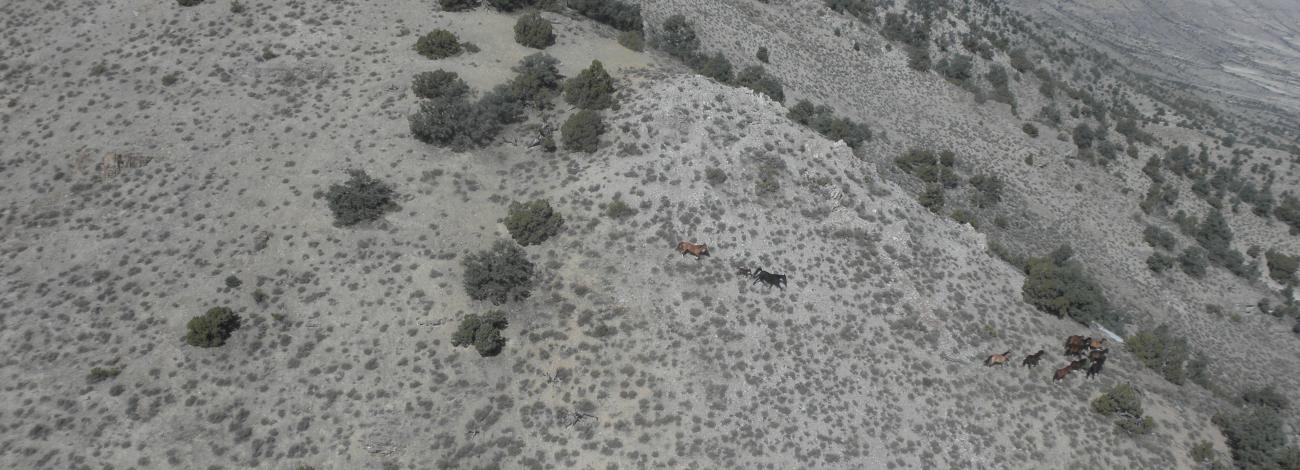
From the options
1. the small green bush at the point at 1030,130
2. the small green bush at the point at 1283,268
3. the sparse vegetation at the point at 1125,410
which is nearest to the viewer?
the sparse vegetation at the point at 1125,410

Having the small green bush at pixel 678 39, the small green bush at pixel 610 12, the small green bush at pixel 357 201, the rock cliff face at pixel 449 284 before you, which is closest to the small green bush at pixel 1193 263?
the rock cliff face at pixel 449 284

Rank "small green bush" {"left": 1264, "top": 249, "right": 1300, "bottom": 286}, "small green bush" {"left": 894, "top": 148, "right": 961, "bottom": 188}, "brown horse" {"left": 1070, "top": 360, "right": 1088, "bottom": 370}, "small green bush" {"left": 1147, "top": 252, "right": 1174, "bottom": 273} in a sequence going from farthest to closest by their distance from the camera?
"small green bush" {"left": 1264, "top": 249, "right": 1300, "bottom": 286} → "small green bush" {"left": 894, "top": 148, "right": 961, "bottom": 188} → "small green bush" {"left": 1147, "top": 252, "right": 1174, "bottom": 273} → "brown horse" {"left": 1070, "top": 360, "right": 1088, "bottom": 370}

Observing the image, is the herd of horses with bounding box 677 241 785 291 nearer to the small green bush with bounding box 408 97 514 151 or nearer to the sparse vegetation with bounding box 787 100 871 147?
the small green bush with bounding box 408 97 514 151

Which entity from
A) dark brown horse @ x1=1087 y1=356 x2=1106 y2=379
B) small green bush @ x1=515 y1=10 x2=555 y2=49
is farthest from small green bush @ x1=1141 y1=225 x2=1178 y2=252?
small green bush @ x1=515 y1=10 x2=555 y2=49

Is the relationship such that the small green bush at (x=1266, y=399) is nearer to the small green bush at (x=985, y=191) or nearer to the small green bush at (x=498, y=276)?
the small green bush at (x=985, y=191)

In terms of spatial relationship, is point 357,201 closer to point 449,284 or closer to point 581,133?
point 449,284

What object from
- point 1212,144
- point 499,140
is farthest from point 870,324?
point 1212,144
